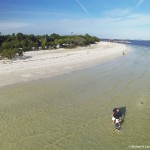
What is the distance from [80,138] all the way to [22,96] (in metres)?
8.68

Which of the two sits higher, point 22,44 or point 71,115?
point 22,44

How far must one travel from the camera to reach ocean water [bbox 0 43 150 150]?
38.7 feet

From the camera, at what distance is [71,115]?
15273mm

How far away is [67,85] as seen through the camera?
2344 cm

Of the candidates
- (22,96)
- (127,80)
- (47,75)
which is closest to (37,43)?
(47,75)

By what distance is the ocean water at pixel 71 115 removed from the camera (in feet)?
38.7

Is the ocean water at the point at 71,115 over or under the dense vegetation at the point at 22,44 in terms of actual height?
under

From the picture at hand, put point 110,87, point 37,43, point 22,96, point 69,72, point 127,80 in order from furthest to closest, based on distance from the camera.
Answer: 1. point 37,43
2. point 69,72
3. point 127,80
4. point 110,87
5. point 22,96

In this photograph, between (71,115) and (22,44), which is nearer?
(71,115)

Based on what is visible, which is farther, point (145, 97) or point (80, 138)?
point (145, 97)

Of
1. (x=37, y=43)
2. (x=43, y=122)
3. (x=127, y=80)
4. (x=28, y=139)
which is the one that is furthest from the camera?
(x=37, y=43)

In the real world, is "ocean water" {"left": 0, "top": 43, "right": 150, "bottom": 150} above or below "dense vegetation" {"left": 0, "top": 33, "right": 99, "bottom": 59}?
below

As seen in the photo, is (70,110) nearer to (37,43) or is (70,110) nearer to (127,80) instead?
(127,80)

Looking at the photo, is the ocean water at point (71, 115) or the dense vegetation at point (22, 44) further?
the dense vegetation at point (22, 44)
